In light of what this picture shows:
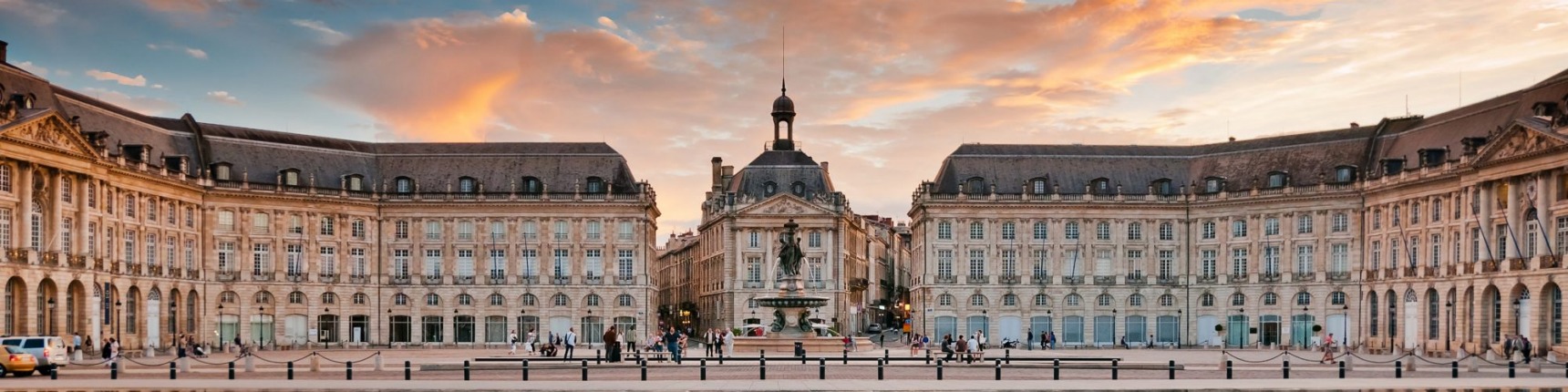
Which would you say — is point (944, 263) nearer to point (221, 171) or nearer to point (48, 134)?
point (221, 171)

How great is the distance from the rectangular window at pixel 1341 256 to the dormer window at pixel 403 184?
178ft

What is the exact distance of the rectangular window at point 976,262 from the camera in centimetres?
11150

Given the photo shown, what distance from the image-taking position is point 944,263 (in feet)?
366

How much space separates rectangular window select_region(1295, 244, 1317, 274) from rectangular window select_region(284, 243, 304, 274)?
58.0 m

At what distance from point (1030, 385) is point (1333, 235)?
59.6 meters

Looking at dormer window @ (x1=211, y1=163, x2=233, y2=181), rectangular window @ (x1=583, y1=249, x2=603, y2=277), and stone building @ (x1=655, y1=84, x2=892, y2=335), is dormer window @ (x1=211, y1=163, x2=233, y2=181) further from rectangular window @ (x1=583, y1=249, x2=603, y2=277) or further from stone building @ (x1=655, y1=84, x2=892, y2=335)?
stone building @ (x1=655, y1=84, x2=892, y2=335)

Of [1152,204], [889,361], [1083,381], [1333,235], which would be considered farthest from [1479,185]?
[1083,381]

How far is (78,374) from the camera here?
56.6 metres

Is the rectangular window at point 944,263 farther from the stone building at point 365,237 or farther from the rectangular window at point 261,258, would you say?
the rectangular window at point 261,258

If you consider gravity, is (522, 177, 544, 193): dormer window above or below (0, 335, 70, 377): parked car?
above

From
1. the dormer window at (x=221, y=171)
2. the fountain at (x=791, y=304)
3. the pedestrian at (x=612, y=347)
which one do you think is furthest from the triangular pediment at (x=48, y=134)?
the fountain at (x=791, y=304)

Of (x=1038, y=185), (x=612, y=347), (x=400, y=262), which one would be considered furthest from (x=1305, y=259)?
(x=612, y=347)

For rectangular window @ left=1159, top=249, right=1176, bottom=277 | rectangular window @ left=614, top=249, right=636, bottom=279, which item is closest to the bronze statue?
rectangular window @ left=614, top=249, right=636, bottom=279

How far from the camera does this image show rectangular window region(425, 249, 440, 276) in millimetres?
109062
